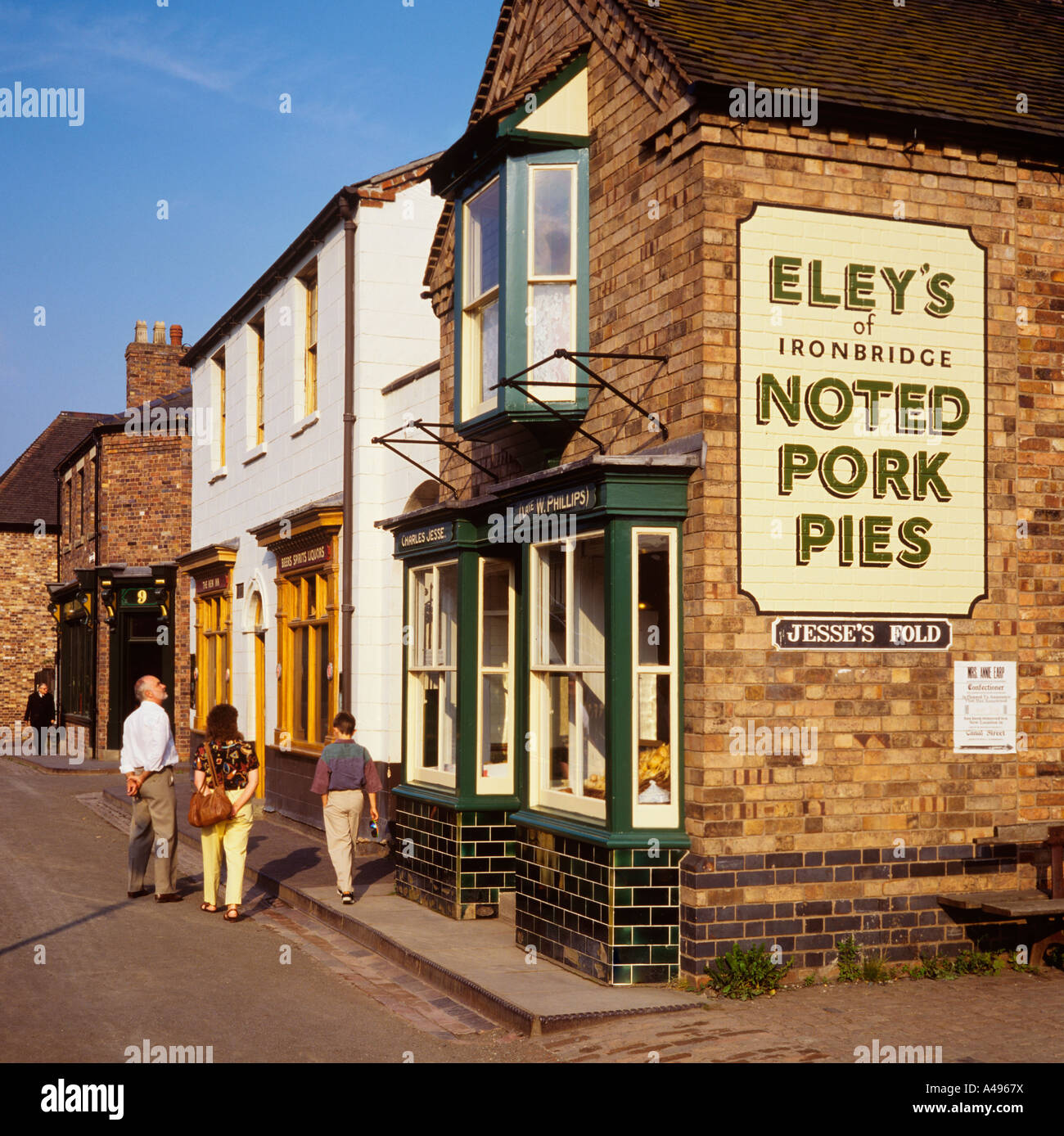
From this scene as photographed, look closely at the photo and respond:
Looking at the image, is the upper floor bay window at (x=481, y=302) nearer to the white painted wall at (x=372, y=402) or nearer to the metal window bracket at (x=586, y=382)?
the metal window bracket at (x=586, y=382)

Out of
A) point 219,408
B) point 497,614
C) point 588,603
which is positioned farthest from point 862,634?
point 219,408

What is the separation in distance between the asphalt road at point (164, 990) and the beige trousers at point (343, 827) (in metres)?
0.83

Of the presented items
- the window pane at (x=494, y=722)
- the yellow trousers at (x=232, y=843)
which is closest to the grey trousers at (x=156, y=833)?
the yellow trousers at (x=232, y=843)

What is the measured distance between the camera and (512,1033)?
26.4ft

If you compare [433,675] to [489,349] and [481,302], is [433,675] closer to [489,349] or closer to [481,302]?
[489,349]

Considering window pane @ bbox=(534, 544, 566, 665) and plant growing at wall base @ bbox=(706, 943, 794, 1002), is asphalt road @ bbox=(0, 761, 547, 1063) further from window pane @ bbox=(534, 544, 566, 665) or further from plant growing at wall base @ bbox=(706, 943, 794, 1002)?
window pane @ bbox=(534, 544, 566, 665)

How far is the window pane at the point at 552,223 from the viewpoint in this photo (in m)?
11.0

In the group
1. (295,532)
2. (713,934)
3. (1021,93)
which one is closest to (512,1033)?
(713,934)

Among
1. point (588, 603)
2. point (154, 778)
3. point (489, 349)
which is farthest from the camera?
point (154, 778)

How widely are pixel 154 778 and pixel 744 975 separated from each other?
622 cm

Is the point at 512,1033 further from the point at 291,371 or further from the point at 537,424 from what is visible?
the point at 291,371

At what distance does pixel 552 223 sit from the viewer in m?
11.1

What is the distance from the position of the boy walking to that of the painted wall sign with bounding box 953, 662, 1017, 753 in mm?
5162

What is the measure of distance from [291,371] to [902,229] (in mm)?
11538
